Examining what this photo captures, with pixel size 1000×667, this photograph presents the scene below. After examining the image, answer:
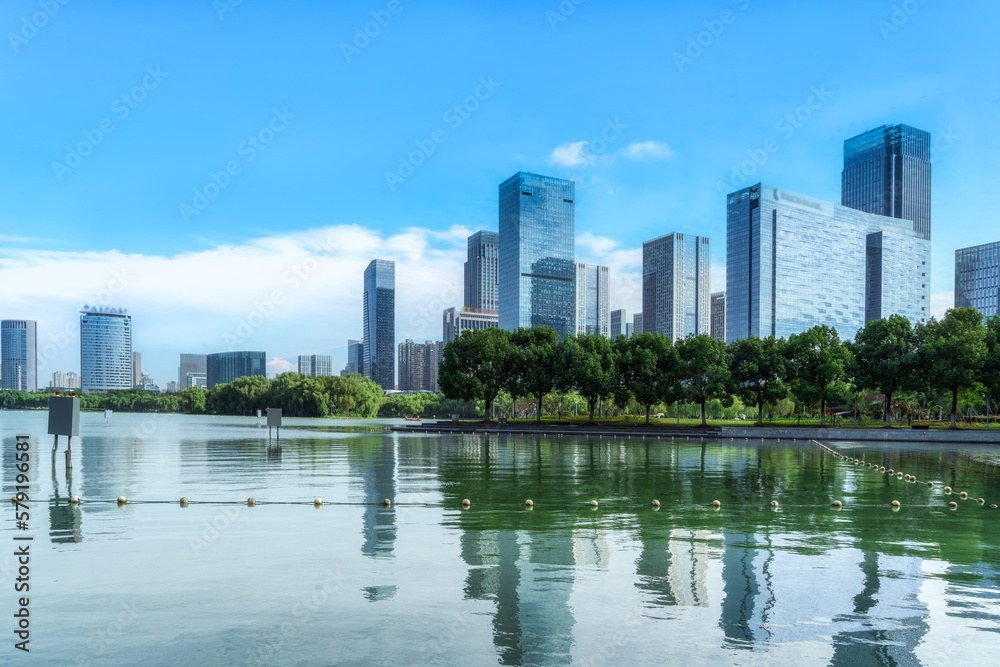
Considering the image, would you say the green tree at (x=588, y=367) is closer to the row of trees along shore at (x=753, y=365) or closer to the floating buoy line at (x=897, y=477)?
the row of trees along shore at (x=753, y=365)

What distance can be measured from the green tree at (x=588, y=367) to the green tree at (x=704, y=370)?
8.21 metres

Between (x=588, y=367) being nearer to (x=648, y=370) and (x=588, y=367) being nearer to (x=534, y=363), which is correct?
(x=648, y=370)

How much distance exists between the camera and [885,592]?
11.4 meters

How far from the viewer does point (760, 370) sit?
74312 mm

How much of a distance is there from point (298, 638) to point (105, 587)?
4.66 metres

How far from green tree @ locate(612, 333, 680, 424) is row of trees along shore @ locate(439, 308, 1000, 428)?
12cm

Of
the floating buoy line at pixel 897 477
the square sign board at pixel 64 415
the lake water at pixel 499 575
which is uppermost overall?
the square sign board at pixel 64 415

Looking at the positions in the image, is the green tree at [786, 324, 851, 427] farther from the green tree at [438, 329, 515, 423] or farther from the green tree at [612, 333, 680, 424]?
the green tree at [438, 329, 515, 423]

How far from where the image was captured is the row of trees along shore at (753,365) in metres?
69.6

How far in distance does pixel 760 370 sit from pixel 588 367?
19146mm

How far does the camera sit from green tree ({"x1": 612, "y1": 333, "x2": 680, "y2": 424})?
7588 centimetres

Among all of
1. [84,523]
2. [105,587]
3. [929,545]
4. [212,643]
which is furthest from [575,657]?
[84,523]

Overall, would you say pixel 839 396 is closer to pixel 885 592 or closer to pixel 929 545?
pixel 929 545

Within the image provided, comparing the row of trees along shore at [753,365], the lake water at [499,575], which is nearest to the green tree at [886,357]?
the row of trees along shore at [753,365]
